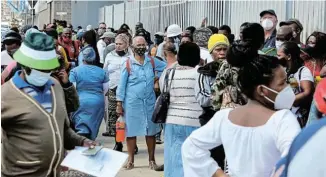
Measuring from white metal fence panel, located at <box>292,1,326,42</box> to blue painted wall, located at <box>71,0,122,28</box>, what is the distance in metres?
21.4

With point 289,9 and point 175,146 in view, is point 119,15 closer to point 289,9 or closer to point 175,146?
point 289,9

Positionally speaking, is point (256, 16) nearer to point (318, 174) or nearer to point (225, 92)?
point (225, 92)

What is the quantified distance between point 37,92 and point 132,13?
19.9 metres

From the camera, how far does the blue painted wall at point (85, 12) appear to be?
31.8 meters

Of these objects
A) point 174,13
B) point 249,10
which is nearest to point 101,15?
point 174,13

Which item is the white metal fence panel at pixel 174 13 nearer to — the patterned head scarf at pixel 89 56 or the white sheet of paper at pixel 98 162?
the patterned head scarf at pixel 89 56

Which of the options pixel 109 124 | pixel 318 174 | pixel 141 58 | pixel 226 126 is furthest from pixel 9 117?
pixel 109 124

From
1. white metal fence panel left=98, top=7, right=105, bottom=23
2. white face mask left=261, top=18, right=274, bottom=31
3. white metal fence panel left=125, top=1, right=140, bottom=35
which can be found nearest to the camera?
white face mask left=261, top=18, right=274, bottom=31

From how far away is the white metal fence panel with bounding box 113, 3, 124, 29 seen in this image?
25425 millimetres

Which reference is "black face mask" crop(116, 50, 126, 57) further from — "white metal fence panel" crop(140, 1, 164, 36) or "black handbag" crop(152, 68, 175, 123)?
"white metal fence panel" crop(140, 1, 164, 36)

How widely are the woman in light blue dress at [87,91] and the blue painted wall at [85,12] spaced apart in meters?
23.8

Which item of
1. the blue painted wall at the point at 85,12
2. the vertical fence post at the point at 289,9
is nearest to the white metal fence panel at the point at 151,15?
the vertical fence post at the point at 289,9

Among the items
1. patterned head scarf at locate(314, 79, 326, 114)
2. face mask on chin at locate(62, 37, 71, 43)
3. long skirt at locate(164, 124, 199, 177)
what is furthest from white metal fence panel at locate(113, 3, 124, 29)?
patterned head scarf at locate(314, 79, 326, 114)

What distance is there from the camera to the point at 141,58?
8406mm
